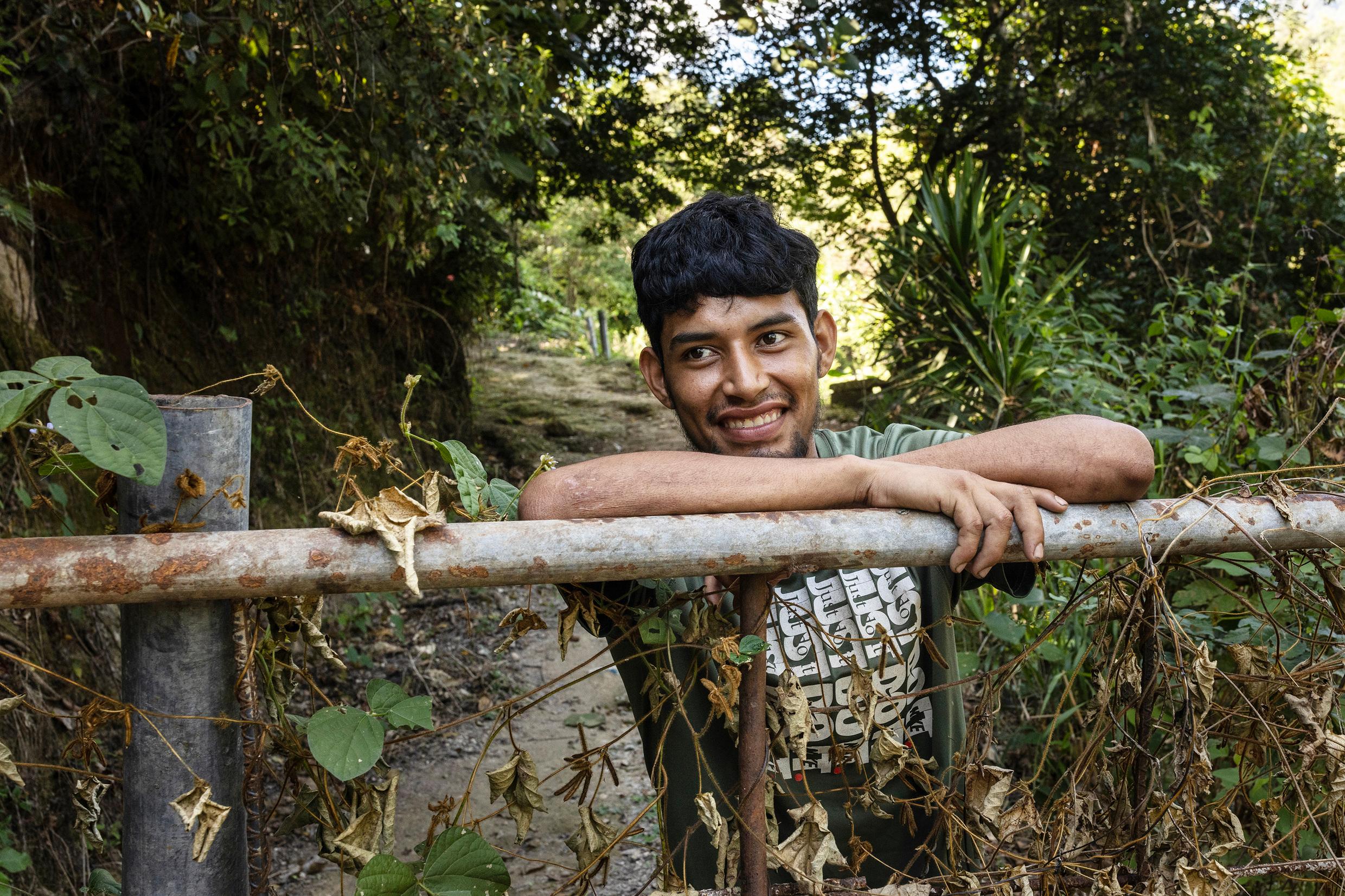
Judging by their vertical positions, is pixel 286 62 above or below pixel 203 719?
above

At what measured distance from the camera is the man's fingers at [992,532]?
101 centimetres

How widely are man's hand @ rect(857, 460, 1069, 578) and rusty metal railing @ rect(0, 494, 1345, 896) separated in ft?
0.06

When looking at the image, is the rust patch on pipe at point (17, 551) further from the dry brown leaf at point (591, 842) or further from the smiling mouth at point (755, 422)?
the smiling mouth at point (755, 422)

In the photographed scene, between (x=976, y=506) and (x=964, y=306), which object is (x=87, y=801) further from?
(x=964, y=306)

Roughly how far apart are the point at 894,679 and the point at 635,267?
0.87 m

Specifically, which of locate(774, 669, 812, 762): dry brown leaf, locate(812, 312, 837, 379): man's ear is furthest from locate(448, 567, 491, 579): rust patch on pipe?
locate(812, 312, 837, 379): man's ear

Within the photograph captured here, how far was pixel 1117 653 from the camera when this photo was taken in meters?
1.14

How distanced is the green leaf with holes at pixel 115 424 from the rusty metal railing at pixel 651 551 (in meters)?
0.07

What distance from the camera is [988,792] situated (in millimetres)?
1095

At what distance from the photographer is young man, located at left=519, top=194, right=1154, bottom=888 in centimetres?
112

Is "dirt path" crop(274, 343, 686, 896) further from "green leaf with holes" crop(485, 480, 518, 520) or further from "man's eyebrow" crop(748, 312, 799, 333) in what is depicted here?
"man's eyebrow" crop(748, 312, 799, 333)

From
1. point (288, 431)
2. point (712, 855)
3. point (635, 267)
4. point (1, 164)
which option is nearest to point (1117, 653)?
point (712, 855)

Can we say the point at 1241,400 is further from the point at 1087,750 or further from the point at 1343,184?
the point at 1343,184

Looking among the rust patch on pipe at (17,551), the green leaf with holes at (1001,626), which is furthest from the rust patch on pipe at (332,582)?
the green leaf with holes at (1001,626)
